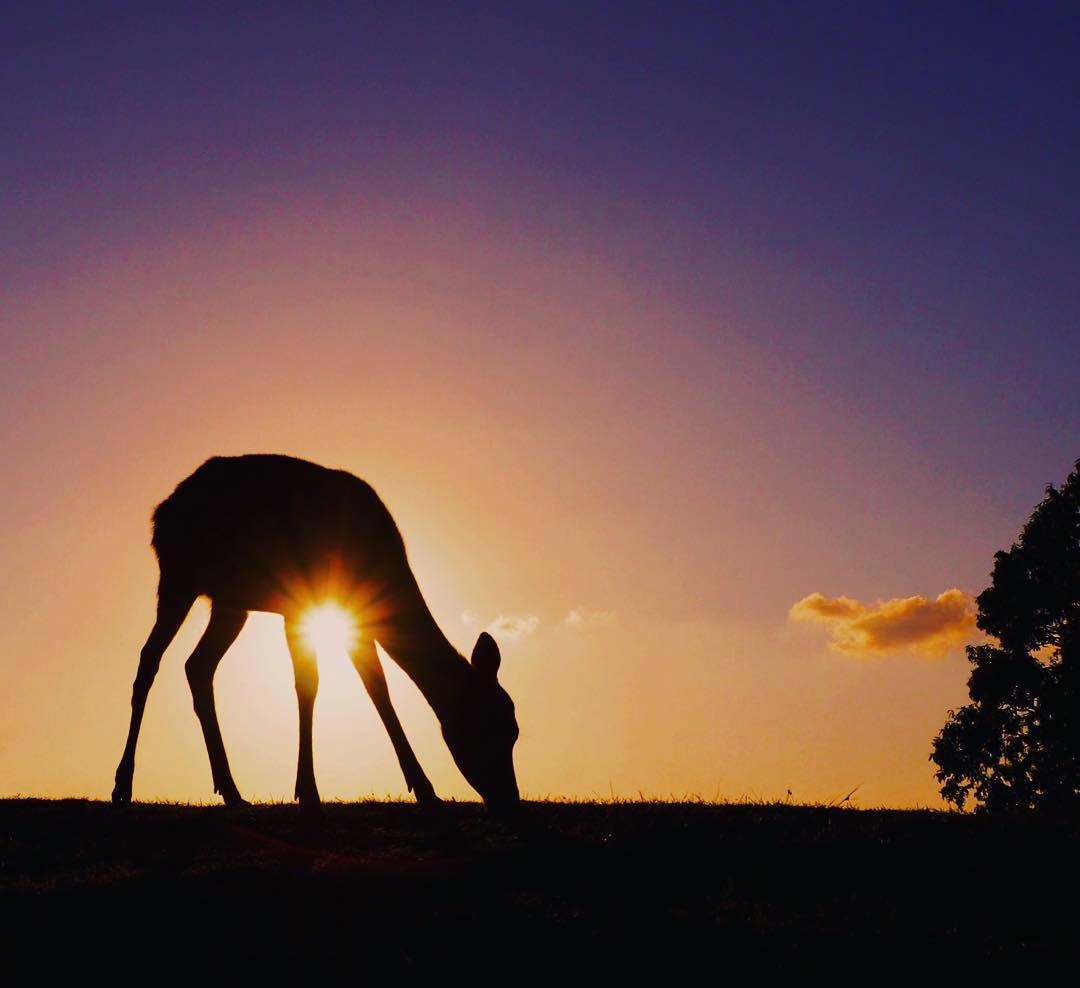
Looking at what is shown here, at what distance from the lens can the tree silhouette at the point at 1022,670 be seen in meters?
29.2

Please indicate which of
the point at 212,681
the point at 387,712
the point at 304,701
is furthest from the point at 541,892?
the point at 212,681

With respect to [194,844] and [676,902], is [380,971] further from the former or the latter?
[194,844]

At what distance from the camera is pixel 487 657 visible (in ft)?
38.1

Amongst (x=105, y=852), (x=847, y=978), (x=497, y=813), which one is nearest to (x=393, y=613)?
(x=497, y=813)

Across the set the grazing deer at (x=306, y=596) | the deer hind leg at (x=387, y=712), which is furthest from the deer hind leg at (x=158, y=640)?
the deer hind leg at (x=387, y=712)

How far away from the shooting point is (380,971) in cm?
753

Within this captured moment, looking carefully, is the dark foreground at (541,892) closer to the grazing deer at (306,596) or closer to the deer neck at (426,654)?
the grazing deer at (306,596)

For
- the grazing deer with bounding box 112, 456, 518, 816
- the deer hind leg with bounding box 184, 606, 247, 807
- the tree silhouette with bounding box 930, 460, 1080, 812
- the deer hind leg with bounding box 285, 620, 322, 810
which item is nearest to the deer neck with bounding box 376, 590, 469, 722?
the grazing deer with bounding box 112, 456, 518, 816

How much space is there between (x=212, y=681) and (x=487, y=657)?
564 centimetres

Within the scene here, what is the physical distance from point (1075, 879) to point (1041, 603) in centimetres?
2109

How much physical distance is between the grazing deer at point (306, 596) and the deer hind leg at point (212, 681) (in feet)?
0.05

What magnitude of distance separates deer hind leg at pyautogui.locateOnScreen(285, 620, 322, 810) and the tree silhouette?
22.3 m

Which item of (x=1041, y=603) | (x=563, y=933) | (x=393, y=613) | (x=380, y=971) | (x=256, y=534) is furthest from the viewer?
(x=1041, y=603)

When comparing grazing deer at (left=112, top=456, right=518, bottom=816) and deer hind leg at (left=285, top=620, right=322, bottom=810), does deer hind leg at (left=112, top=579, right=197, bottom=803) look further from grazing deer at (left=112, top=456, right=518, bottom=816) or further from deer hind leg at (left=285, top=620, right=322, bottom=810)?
deer hind leg at (left=285, top=620, right=322, bottom=810)
